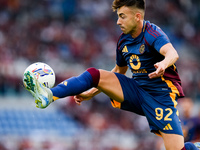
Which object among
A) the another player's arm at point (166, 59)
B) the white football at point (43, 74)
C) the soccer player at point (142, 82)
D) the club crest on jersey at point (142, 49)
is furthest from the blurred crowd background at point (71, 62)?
the white football at point (43, 74)

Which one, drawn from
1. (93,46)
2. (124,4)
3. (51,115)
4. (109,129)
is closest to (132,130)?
(109,129)

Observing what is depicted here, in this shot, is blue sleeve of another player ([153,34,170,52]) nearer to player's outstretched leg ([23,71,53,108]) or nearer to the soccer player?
the soccer player

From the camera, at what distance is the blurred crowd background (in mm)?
10133

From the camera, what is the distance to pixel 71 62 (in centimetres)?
1190

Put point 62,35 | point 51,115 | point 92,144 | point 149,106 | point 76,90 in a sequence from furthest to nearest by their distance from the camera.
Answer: point 62,35 → point 51,115 → point 92,144 → point 149,106 → point 76,90

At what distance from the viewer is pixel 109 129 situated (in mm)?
10867

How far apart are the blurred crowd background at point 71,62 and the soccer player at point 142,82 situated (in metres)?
3.77

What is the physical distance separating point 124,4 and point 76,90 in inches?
48.3

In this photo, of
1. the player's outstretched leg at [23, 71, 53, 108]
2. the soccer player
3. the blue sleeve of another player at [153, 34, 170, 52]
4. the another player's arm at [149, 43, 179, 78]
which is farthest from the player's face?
the player's outstretched leg at [23, 71, 53, 108]

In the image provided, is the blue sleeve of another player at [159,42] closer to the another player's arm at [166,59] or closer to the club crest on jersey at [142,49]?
the another player's arm at [166,59]

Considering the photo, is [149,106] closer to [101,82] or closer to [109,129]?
[101,82]

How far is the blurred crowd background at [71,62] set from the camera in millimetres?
10133

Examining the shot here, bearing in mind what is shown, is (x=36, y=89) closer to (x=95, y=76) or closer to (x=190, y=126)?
(x=95, y=76)

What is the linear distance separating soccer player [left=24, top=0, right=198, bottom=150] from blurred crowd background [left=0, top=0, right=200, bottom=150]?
3.77 metres
